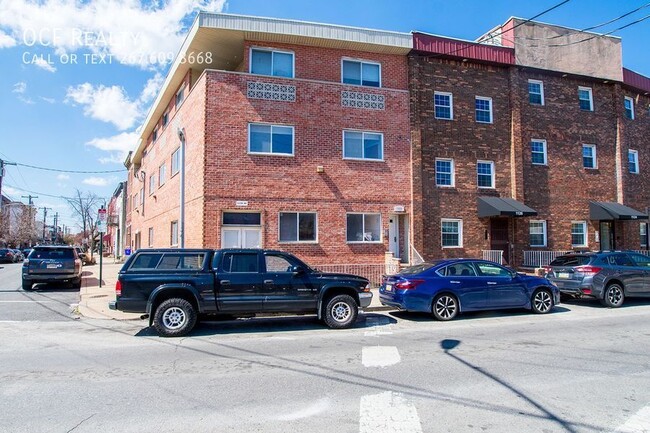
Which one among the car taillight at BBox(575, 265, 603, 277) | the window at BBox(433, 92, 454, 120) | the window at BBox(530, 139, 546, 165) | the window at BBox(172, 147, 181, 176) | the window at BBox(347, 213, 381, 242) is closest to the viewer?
the car taillight at BBox(575, 265, 603, 277)

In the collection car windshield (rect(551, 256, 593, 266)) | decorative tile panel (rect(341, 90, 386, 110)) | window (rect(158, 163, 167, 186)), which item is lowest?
→ car windshield (rect(551, 256, 593, 266))

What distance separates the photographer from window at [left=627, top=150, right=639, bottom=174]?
2220cm

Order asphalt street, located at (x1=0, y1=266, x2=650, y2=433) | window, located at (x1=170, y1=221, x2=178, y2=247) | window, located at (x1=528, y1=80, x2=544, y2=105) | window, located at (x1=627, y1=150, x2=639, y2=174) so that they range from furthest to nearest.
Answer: window, located at (x1=627, y1=150, x2=639, y2=174) < window, located at (x1=528, y1=80, x2=544, y2=105) < window, located at (x1=170, y1=221, x2=178, y2=247) < asphalt street, located at (x1=0, y1=266, x2=650, y2=433)

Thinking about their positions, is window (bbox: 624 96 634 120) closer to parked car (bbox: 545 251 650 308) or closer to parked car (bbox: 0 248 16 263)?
parked car (bbox: 545 251 650 308)

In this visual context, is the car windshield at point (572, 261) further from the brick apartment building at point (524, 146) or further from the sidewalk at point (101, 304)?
the sidewalk at point (101, 304)

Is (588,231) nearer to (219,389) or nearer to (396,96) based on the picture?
(396,96)

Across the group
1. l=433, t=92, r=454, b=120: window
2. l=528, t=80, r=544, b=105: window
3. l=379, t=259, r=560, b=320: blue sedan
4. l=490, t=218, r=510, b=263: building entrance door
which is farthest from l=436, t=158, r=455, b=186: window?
l=379, t=259, r=560, b=320: blue sedan

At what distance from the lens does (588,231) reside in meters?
20.5

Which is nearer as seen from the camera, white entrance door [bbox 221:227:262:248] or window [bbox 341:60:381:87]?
white entrance door [bbox 221:227:262:248]

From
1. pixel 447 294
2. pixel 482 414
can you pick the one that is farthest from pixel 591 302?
pixel 482 414

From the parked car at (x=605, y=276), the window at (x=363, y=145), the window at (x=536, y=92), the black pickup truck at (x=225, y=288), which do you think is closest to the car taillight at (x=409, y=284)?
the black pickup truck at (x=225, y=288)

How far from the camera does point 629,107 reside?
22.6m

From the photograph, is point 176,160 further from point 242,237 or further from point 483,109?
point 483,109

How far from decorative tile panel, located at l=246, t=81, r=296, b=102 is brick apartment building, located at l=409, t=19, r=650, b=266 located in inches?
200
